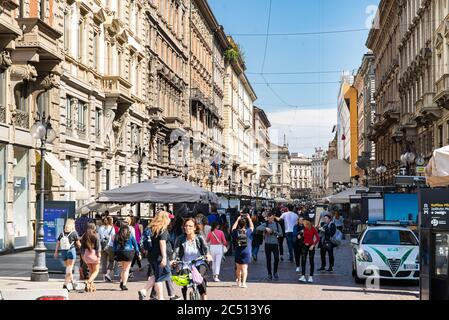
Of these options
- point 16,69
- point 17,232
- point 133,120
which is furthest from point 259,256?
point 133,120

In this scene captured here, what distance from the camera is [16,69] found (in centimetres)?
2598

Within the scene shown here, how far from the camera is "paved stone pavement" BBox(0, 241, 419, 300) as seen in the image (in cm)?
1501

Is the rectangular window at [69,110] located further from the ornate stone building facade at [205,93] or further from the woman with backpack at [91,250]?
the ornate stone building facade at [205,93]

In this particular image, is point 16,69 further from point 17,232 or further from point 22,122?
point 17,232

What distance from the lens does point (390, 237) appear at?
1867 cm

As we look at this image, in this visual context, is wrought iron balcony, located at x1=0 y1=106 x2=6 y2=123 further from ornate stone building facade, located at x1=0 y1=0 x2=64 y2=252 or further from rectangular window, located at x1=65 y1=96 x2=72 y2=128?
rectangular window, located at x1=65 y1=96 x2=72 y2=128

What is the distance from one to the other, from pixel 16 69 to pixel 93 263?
11901 mm

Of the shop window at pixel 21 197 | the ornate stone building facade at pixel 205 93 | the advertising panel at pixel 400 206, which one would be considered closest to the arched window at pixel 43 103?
the shop window at pixel 21 197

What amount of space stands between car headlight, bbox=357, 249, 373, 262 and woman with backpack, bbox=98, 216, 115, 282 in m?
6.11

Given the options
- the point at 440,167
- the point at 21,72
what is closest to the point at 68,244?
the point at 440,167

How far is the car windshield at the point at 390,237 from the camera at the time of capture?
1842 cm

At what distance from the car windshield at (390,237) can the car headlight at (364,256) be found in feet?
2.52

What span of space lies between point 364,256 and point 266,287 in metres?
2.53
